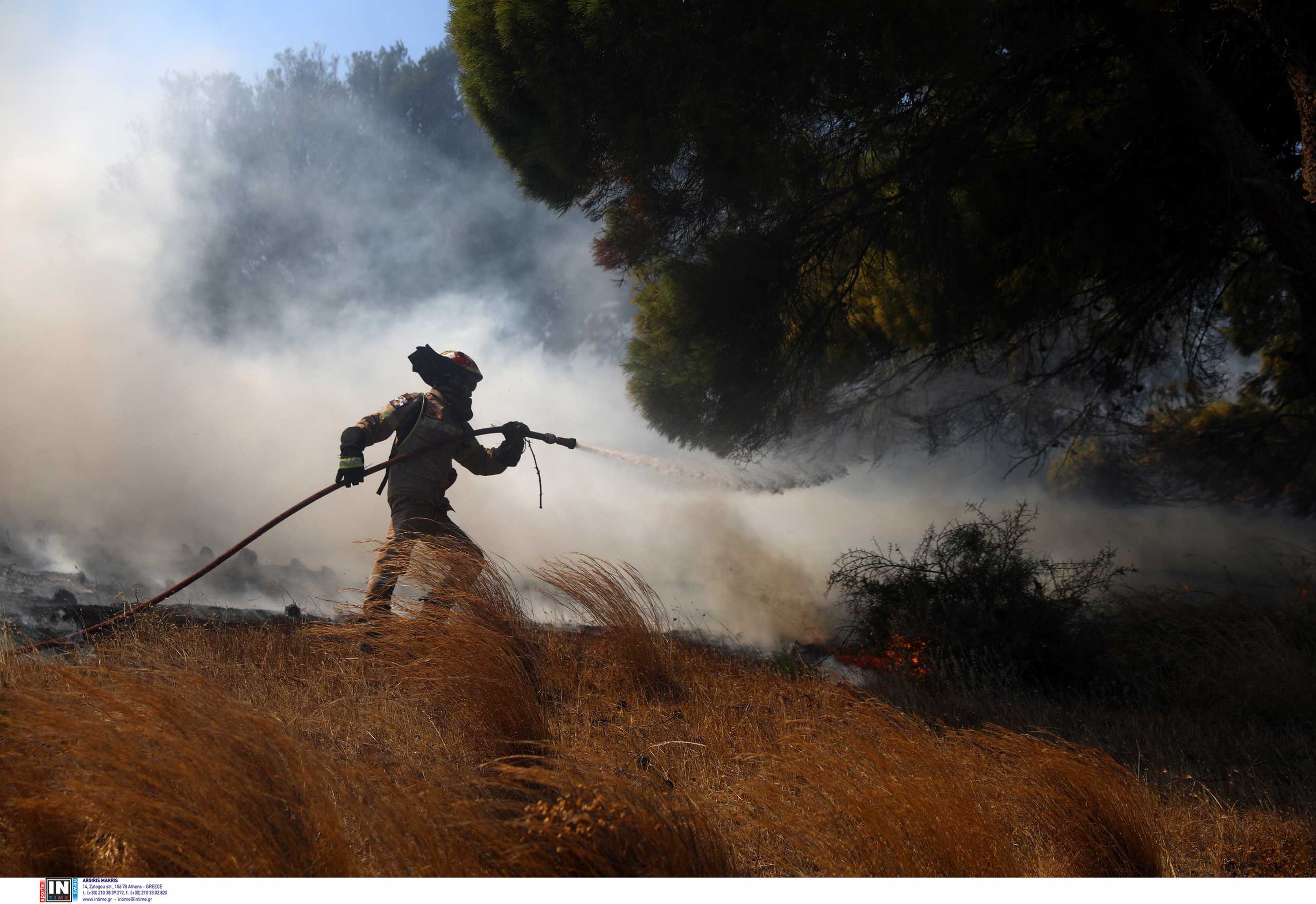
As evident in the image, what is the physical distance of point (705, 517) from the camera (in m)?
9.59

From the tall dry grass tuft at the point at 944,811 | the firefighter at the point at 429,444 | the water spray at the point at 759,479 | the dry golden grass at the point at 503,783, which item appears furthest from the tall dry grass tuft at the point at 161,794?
the water spray at the point at 759,479

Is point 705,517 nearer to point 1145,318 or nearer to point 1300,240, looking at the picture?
point 1145,318

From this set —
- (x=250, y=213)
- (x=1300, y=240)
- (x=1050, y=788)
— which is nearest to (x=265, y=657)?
(x=1050, y=788)

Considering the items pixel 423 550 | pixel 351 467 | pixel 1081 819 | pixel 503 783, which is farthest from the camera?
pixel 351 467

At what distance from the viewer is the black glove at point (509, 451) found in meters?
5.09

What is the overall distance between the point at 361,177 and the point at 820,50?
772 centimetres

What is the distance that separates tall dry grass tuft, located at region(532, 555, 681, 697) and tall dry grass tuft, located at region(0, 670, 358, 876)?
2033 mm

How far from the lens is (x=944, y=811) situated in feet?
7.15

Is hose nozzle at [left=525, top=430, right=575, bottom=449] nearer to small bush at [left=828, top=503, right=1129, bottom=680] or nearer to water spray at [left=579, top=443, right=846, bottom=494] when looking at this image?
small bush at [left=828, top=503, right=1129, bottom=680]

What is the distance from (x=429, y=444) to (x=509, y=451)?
52 centimetres
